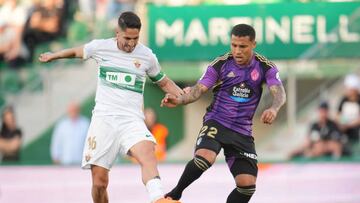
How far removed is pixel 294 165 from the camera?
529 inches

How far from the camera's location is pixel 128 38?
8789 millimetres

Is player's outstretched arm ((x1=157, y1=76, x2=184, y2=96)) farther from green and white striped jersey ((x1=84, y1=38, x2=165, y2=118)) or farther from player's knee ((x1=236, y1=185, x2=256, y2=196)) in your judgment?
player's knee ((x1=236, y1=185, x2=256, y2=196))

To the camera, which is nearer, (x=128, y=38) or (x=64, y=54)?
(x=128, y=38)

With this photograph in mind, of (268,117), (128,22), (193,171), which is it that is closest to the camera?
(268,117)

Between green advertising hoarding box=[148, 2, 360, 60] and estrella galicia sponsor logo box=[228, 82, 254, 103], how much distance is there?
31.0 ft

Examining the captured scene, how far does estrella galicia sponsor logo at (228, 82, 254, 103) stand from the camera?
911cm

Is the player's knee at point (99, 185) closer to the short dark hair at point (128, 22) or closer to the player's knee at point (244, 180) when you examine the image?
the player's knee at point (244, 180)

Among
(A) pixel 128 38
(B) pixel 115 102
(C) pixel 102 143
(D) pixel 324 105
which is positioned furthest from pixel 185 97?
(D) pixel 324 105

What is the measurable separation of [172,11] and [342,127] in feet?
14.4

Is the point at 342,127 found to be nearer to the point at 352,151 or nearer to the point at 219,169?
the point at 352,151

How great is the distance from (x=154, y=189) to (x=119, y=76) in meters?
1.15

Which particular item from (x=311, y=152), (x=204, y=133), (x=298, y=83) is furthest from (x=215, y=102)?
(x=298, y=83)

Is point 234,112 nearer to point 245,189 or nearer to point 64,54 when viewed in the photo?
point 245,189

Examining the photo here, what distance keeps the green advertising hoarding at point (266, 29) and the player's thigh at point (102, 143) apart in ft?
32.2
